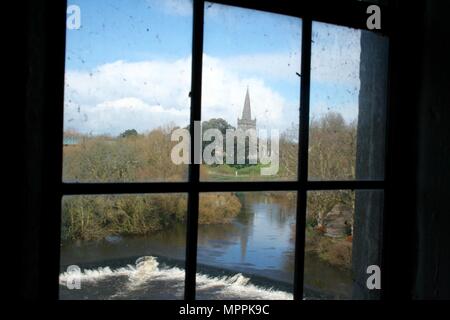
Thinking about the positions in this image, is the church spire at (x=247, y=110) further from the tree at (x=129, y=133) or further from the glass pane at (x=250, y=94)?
the tree at (x=129, y=133)

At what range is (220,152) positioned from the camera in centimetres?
95

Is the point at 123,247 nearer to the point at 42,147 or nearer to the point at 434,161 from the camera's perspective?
the point at 42,147

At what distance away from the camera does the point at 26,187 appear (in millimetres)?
681

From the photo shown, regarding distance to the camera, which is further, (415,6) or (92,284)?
(415,6)

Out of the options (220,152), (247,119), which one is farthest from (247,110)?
(220,152)

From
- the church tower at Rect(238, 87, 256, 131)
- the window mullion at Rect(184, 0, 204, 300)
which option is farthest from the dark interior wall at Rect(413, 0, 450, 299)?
the window mullion at Rect(184, 0, 204, 300)

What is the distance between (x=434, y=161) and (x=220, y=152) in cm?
61

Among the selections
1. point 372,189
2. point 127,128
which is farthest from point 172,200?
point 372,189

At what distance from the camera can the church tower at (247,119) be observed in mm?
971

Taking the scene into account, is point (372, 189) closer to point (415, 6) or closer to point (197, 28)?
point (415, 6)

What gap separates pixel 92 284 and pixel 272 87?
0.68m

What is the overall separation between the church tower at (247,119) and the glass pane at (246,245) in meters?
0.18

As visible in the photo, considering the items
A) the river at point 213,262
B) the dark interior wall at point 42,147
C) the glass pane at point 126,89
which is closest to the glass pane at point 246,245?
the river at point 213,262

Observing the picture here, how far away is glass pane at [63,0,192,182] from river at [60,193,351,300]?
170mm
